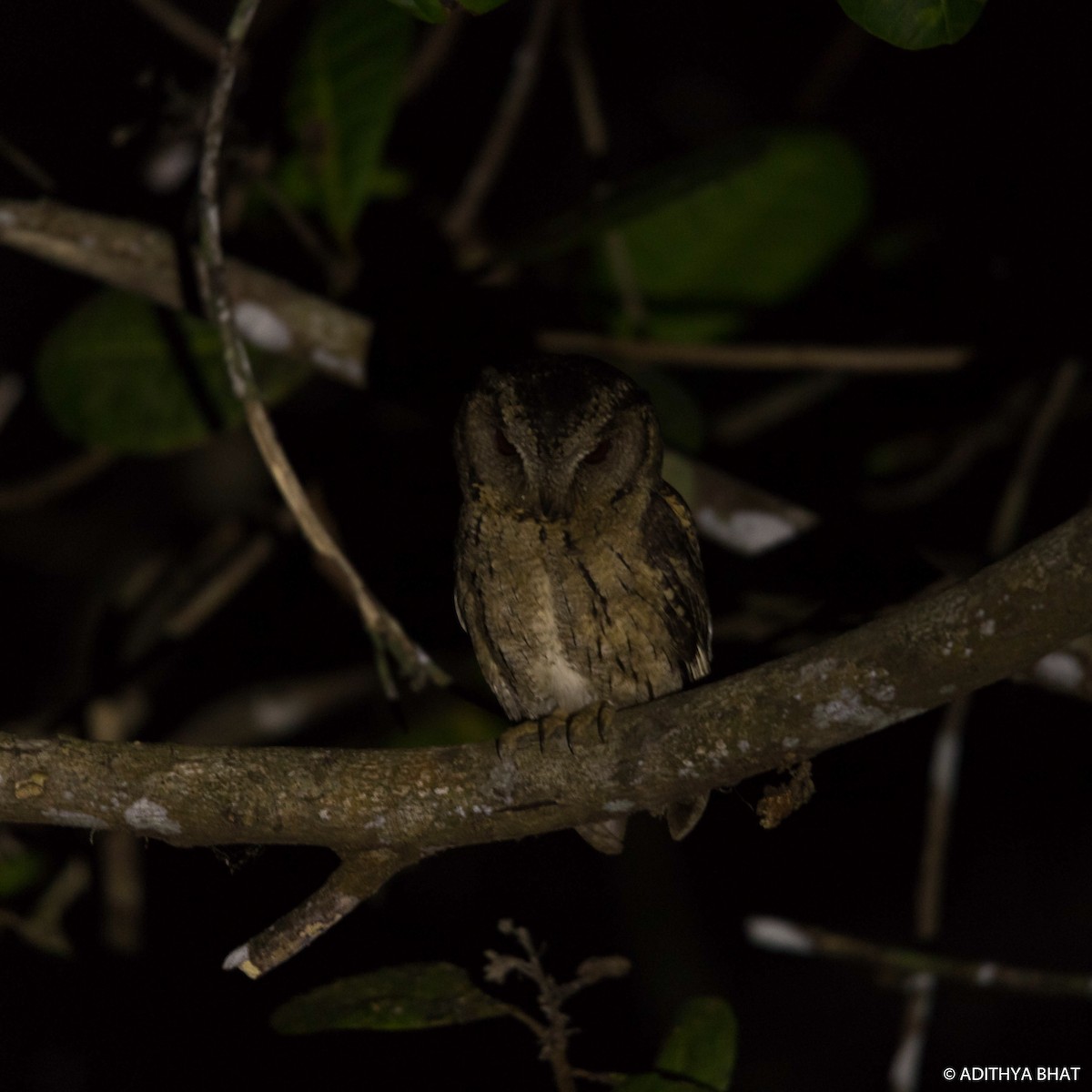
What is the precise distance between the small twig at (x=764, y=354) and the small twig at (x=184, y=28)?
4.30 feet

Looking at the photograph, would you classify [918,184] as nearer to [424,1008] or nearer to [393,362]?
[393,362]

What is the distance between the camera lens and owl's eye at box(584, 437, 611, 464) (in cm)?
253

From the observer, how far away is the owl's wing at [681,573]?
264 cm

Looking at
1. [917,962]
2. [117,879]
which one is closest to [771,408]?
[917,962]

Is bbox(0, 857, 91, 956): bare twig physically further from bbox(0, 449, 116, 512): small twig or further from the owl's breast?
the owl's breast

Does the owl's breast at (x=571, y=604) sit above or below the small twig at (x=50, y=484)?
below

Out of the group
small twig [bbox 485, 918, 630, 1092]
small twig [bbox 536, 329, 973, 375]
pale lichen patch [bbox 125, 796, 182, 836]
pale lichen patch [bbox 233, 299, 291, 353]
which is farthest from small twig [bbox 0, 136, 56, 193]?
small twig [bbox 485, 918, 630, 1092]

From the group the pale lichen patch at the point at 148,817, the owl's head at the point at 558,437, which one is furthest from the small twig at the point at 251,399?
the pale lichen patch at the point at 148,817

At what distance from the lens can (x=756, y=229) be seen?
13.5 feet

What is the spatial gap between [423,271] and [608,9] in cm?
216

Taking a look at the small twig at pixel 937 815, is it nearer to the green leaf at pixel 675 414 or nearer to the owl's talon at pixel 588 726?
the green leaf at pixel 675 414

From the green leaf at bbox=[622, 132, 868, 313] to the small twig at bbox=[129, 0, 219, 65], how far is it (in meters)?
1.38

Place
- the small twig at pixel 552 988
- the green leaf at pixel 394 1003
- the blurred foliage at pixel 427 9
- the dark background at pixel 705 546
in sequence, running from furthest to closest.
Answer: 1. the dark background at pixel 705 546
2. the green leaf at pixel 394 1003
3. the small twig at pixel 552 988
4. the blurred foliage at pixel 427 9

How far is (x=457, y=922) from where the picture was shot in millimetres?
4199
